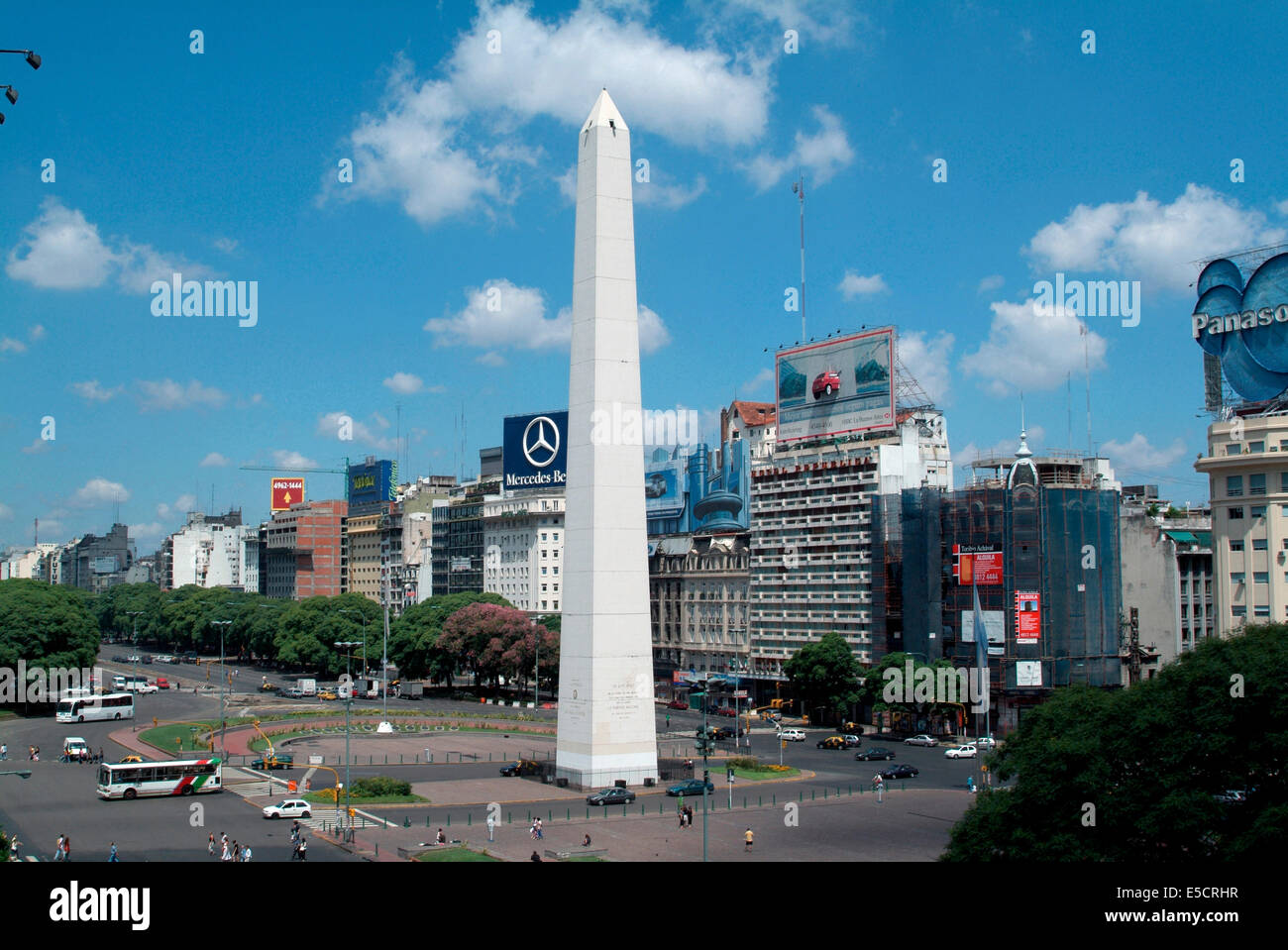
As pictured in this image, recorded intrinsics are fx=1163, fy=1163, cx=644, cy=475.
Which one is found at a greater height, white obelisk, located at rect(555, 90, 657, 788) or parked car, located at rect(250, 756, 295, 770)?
white obelisk, located at rect(555, 90, 657, 788)

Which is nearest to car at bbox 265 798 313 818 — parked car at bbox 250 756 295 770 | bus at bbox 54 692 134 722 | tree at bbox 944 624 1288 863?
parked car at bbox 250 756 295 770

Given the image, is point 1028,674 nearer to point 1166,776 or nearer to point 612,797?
point 612,797

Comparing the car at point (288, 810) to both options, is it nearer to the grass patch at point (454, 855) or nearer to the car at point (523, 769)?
the grass patch at point (454, 855)

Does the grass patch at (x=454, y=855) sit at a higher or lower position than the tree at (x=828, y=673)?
lower

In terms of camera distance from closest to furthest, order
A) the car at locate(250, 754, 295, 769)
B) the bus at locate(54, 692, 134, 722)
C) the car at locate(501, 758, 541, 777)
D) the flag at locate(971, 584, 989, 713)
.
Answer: the car at locate(501, 758, 541, 777) → the car at locate(250, 754, 295, 769) → the flag at locate(971, 584, 989, 713) → the bus at locate(54, 692, 134, 722)

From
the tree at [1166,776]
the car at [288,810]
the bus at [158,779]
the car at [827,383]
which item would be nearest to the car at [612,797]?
the car at [288,810]

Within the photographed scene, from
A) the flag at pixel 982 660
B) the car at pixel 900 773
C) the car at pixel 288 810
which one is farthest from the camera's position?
the flag at pixel 982 660

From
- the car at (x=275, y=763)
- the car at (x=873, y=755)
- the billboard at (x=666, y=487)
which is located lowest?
the car at (x=873, y=755)

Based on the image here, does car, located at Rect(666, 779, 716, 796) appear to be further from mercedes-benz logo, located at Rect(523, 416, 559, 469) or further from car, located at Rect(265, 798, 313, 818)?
mercedes-benz logo, located at Rect(523, 416, 559, 469)
